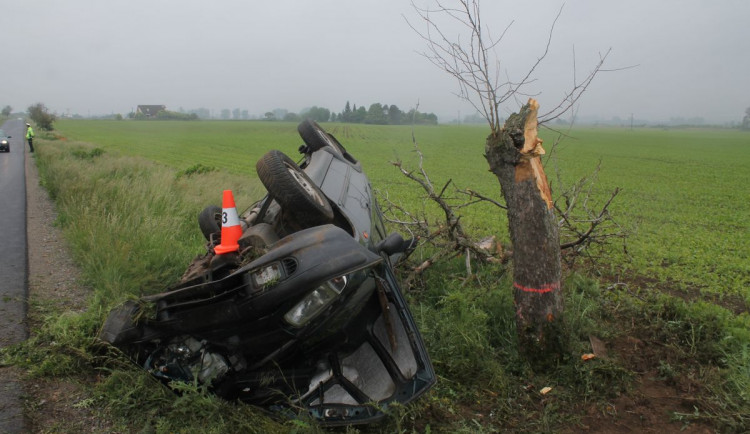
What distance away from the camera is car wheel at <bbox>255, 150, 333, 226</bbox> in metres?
3.42

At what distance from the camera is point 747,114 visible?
7269cm

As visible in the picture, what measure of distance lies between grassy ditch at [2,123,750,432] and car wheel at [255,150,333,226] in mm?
1302

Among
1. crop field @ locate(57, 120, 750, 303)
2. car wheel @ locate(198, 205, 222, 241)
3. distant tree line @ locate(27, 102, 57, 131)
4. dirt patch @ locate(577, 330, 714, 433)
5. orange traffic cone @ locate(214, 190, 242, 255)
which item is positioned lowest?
dirt patch @ locate(577, 330, 714, 433)

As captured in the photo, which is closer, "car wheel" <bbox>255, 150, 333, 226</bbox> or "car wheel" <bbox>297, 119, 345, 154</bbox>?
"car wheel" <bbox>255, 150, 333, 226</bbox>

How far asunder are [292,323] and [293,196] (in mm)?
1152

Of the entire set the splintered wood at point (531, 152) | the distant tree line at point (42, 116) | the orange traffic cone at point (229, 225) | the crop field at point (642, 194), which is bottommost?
the crop field at point (642, 194)

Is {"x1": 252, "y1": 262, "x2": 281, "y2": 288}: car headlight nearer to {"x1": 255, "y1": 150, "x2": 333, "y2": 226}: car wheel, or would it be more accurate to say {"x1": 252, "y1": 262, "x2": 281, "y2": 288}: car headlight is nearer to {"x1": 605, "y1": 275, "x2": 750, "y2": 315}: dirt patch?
{"x1": 255, "y1": 150, "x2": 333, "y2": 226}: car wheel

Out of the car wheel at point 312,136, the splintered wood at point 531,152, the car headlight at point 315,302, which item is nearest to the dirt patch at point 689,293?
the splintered wood at point 531,152

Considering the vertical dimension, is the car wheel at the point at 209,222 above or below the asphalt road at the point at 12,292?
above

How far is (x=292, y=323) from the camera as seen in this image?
251 cm

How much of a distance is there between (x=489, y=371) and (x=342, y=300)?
1580 mm

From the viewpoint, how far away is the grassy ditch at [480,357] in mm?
2982

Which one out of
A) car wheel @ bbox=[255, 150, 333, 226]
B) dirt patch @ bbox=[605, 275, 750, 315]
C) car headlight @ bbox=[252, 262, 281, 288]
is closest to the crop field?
dirt patch @ bbox=[605, 275, 750, 315]

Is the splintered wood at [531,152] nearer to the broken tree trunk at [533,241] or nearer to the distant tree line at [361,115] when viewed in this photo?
the broken tree trunk at [533,241]
